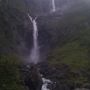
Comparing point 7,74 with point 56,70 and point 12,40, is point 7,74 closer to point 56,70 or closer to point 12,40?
A: point 56,70

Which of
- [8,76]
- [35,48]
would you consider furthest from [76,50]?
[8,76]

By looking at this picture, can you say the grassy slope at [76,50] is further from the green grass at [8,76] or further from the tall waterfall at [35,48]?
the green grass at [8,76]

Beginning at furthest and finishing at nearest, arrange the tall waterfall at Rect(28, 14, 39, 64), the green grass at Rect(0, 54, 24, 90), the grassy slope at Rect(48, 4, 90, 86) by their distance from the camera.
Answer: the tall waterfall at Rect(28, 14, 39, 64) < the grassy slope at Rect(48, 4, 90, 86) < the green grass at Rect(0, 54, 24, 90)

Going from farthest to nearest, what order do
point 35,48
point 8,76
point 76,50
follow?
point 35,48 → point 76,50 → point 8,76

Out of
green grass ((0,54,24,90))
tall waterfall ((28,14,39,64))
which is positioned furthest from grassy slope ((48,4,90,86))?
green grass ((0,54,24,90))

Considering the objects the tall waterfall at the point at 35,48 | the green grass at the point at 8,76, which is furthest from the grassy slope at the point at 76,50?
the green grass at the point at 8,76

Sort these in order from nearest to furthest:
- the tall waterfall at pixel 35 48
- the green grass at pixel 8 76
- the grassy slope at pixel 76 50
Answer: the green grass at pixel 8 76, the grassy slope at pixel 76 50, the tall waterfall at pixel 35 48

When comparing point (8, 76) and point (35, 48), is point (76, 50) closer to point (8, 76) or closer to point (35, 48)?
point (35, 48)

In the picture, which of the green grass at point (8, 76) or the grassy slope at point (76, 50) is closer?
the green grass at point (8, 76)

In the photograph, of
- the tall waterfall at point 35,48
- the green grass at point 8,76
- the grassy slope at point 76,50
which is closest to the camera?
the green grass at point 8,76

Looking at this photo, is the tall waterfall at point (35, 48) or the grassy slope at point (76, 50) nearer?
the grassy slope at point (76, 50)

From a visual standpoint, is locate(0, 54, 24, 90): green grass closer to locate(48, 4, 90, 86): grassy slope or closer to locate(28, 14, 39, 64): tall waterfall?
locate(48, 4, 90, 86): grassy slope

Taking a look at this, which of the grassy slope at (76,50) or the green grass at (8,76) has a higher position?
the grassy slope at (76,50)


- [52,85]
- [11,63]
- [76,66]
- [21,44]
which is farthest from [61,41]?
[11,63]
